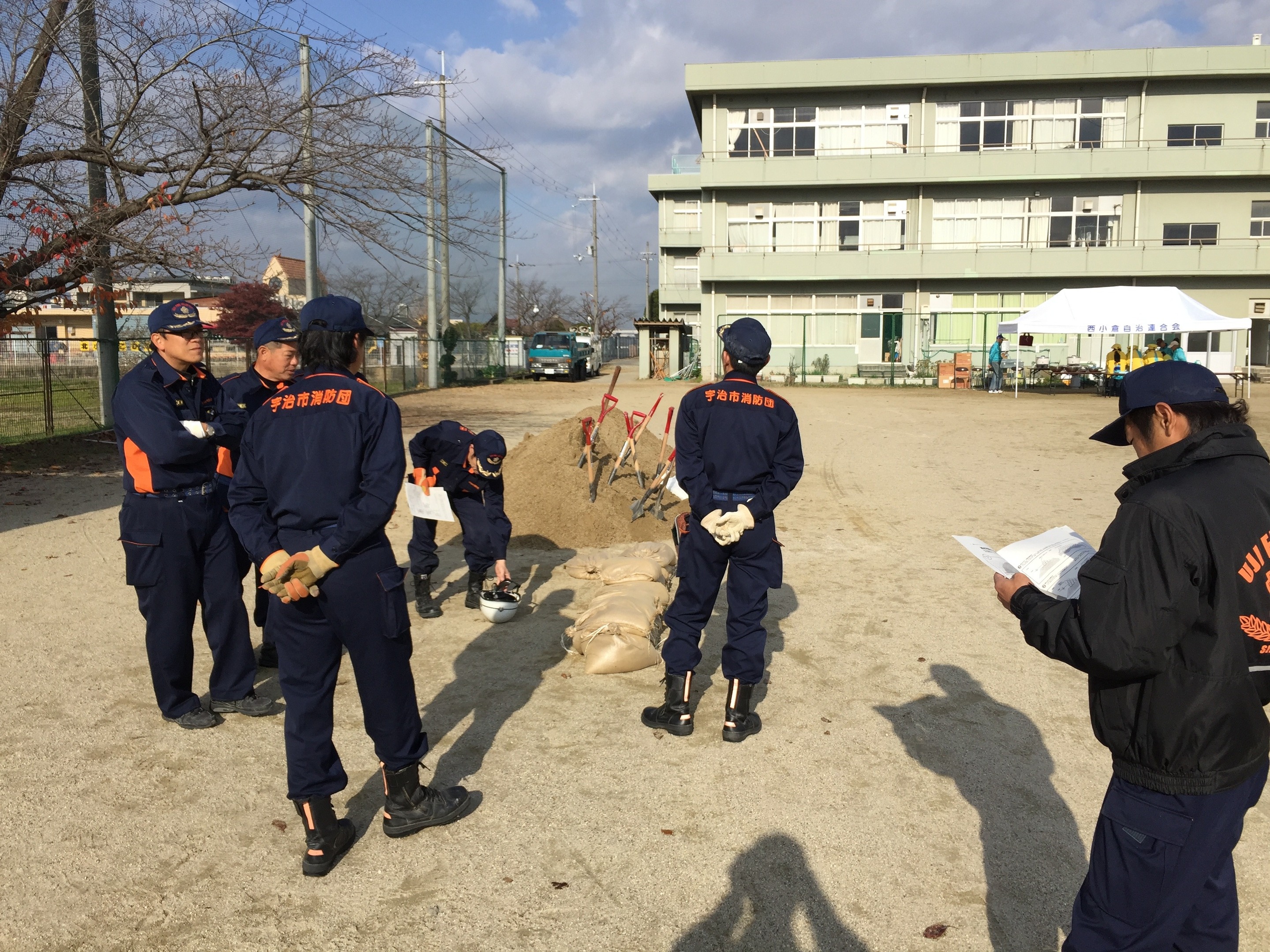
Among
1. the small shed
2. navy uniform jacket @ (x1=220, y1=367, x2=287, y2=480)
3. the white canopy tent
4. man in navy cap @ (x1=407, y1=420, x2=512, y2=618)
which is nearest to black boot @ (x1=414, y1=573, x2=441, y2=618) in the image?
man in navy cap @ (x1=407, y1=420, x2=512, y2=618)

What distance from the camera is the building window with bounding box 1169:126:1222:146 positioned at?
34.4 m

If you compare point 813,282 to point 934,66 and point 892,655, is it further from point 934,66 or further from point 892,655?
point 892,655

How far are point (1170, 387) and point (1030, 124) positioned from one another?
38.3 meters

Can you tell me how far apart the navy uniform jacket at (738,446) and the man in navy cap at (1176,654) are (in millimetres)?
2161

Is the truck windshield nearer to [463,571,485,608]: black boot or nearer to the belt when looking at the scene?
[463,571,485,608]: black boot

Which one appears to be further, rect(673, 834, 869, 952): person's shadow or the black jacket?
rect(673, 834, 869, 952): person's shadow

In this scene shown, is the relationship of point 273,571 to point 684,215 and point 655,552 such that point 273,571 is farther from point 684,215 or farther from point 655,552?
point 684,215

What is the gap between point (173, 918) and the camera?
303 cm

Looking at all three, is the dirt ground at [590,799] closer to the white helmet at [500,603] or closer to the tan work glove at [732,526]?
the white helmet at [500,603]

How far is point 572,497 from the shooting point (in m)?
8.91

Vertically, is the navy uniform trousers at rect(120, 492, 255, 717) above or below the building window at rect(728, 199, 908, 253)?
below

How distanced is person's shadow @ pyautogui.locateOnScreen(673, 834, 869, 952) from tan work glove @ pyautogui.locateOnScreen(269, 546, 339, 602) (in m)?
1.70

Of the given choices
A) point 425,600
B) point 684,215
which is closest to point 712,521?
point 425,600

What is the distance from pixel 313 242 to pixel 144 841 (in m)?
17.7
